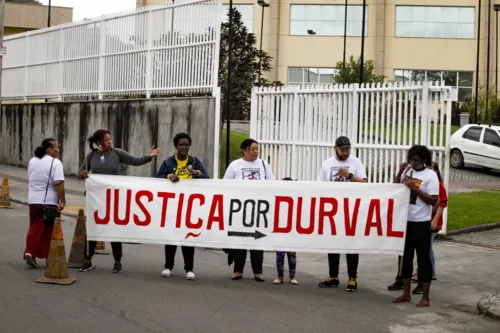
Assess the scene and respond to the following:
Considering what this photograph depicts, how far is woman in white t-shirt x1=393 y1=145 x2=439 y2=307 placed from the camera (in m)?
9.08

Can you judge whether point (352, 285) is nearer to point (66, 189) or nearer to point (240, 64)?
point (66, 189)

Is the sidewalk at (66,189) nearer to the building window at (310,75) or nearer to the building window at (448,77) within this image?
the building window at (310,75)

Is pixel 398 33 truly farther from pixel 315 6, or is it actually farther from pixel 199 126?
pixel 199 126

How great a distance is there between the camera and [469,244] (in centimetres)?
1409

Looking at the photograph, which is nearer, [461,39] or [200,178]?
[200,178]

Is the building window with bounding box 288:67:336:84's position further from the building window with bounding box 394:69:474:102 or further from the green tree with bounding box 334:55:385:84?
the green tree with bounding box 334:55:385:84

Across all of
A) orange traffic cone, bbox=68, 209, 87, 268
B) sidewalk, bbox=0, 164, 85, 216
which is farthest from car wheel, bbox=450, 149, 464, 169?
orange traffic cone, bbox=68, 209, 87, 268

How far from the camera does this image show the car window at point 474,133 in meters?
28.4

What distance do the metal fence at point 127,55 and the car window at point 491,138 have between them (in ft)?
41.9

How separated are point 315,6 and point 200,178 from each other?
49.1 metres

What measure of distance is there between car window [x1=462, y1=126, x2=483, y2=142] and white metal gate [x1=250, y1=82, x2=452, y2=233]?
43.1 feet

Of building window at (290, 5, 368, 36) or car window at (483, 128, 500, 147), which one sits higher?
building window at (290, 5, 368, 36)

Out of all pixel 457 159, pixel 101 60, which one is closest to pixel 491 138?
pixel 457 159

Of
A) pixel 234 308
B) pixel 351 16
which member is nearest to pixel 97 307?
pixel 234 308
